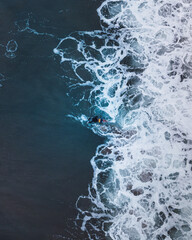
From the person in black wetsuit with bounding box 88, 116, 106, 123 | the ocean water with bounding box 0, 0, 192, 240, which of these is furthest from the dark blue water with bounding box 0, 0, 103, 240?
the person in black wetsuit with bounding box 88, 116, 106, 123

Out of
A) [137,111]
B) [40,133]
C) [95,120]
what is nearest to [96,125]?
[95,120]

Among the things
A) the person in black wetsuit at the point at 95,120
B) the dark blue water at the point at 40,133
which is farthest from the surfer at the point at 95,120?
the dark blue water at the point at 40,133

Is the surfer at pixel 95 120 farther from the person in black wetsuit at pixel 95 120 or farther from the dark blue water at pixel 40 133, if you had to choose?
the dark blue water at pixel 40 133

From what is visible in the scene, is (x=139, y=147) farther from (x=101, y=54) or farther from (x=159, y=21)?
(x=159, y=21)

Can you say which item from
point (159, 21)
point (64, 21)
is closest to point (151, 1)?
point (159, 21)

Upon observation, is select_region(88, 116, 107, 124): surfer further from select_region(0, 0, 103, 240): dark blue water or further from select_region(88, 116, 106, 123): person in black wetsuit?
select_region(0, 0, 103, 240): dark blue water
